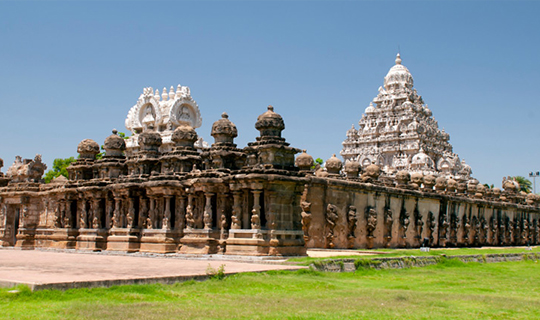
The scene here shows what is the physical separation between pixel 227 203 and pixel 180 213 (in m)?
2.64

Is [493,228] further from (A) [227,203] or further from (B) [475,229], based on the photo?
→ (A) [227,203]

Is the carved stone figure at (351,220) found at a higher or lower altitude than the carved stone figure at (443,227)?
higher

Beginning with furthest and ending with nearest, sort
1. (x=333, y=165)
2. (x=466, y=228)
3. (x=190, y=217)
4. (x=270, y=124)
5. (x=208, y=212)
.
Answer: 1. (x=466, y=228)
2. (x=333, y=165)
3. (x=190, y=217)
4. (x=208, y=212)
5. (x=270, y=124)

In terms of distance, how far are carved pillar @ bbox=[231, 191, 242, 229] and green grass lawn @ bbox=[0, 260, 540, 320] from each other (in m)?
5.85

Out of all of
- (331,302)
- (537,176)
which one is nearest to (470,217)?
(331,302)

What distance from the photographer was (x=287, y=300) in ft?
40.8

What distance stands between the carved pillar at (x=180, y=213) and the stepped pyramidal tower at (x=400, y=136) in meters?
49.1

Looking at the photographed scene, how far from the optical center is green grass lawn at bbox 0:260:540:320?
35.0 feet

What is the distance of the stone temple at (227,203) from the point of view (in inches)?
866

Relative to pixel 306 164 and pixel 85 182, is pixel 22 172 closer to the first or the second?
pixel 85 182

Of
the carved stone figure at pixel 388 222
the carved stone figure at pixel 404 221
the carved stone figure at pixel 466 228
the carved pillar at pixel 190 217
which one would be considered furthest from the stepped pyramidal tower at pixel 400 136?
the carved pillar at pixel 190 217

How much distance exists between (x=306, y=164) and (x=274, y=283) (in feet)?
45.4

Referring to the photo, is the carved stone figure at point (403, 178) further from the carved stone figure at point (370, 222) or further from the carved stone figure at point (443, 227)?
the carved stone figure at point (370, 222)

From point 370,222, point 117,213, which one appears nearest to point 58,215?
point 117,213
